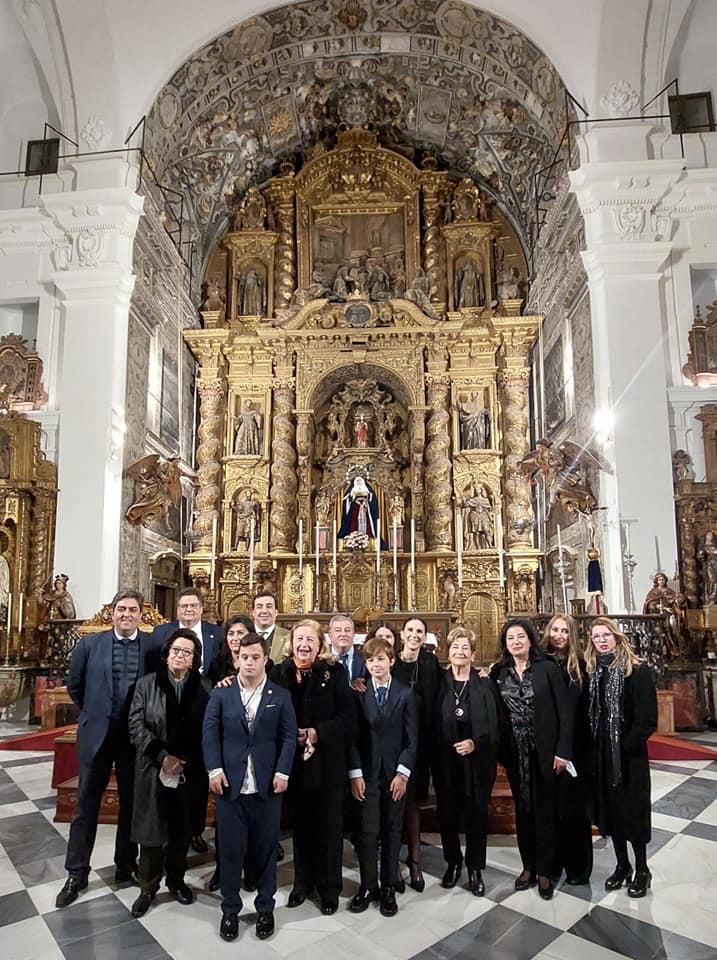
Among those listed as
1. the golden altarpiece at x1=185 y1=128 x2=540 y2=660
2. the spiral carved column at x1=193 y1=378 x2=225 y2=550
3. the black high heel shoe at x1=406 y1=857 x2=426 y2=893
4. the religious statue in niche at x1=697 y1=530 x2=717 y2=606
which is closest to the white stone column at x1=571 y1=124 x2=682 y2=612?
the religious statue in niche at x1=697 y1=530 x2=717 y2=606

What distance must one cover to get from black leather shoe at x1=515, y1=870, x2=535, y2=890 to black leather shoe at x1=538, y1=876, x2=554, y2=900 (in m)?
0.11

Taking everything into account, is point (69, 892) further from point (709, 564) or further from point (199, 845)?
point (709, 564)

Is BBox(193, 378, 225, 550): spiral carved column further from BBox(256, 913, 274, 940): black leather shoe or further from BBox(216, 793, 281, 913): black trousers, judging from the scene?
BBox(256, 913, 274, 940): black leather shoe

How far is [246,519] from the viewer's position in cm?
1529

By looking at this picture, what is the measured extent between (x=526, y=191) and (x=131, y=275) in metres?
8.74

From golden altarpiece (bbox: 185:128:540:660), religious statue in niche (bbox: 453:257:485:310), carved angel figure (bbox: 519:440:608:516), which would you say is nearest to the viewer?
carved angel figure (bbox: 519:440:608:516)

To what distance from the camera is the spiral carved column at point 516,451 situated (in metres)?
15.0

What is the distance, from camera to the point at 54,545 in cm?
1109

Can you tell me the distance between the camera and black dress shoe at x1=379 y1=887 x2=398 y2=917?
11.8 ft

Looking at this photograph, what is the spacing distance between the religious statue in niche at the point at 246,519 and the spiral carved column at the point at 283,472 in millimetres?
372

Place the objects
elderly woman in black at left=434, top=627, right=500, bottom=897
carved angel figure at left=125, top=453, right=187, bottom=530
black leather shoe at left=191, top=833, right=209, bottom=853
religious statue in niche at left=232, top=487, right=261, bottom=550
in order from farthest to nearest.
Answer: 1. religious statue in niche at left=232, top=487, right=261, bottom=550
2. carved angel figure at left=125, top=453, right=187, bottom=530
3. black leather shoe at left=191, top=833, right=209, bottom=853
4. elderly woman in black at left=434, top=627, right=500, bottom=897

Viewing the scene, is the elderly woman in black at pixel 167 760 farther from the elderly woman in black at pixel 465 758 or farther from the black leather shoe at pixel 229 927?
the elderly woman in black at pixel 465 758

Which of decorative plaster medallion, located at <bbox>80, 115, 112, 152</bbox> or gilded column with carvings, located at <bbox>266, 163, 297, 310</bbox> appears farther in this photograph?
gilded column with carvings, located at <bbox>266, 163, 297, 310</bbox>

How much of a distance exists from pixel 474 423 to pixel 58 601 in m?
9.15
